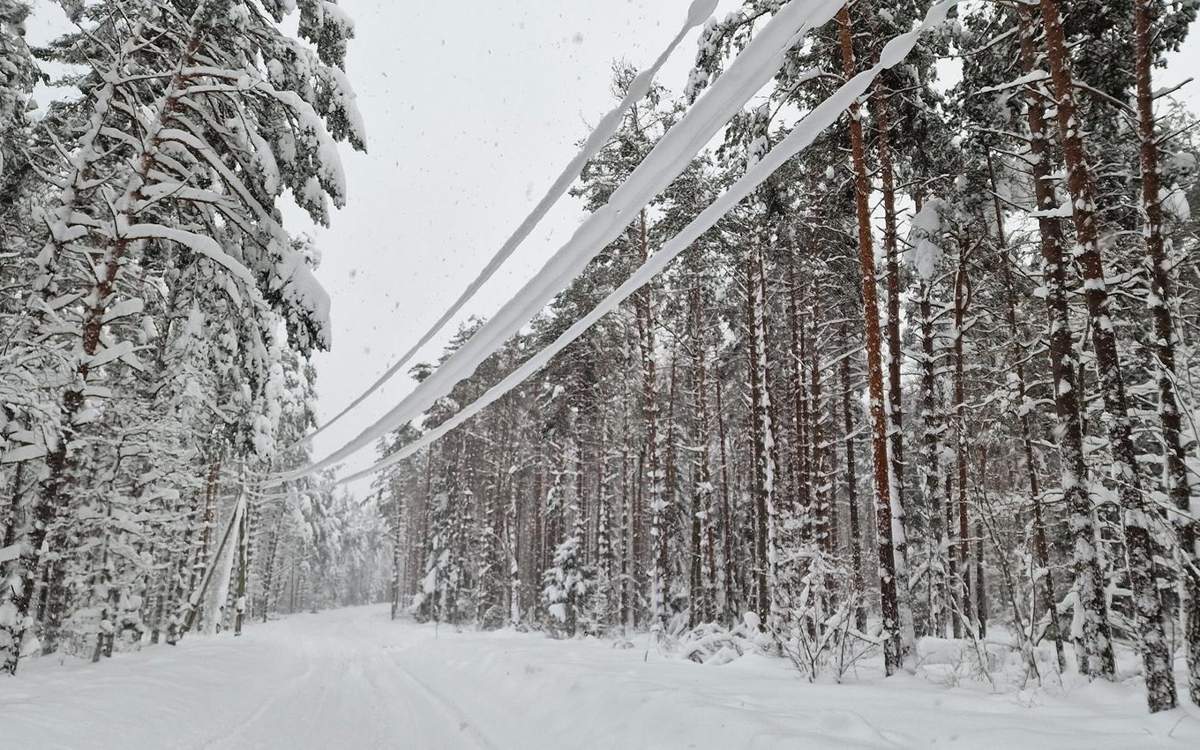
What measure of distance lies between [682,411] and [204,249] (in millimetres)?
21872

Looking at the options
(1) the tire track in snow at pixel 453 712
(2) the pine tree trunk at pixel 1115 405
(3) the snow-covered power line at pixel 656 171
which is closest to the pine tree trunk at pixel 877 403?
(2) the pine tree trunk at pixel 1115 405

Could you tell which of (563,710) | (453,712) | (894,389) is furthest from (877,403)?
(453,712)

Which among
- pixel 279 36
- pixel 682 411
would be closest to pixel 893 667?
pixel 279 36

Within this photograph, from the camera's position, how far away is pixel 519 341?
25.8m

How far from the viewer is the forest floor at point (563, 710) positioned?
4.03 metres

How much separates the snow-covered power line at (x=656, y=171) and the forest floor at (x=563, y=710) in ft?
12.4

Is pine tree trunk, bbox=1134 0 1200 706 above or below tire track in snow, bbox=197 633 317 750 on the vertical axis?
above

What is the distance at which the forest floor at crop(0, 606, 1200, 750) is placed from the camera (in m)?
4.03

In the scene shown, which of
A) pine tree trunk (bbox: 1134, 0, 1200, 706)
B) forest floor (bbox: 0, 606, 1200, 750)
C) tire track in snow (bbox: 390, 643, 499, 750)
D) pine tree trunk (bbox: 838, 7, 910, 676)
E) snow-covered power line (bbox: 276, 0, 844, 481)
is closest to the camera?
snow-covered power line (bbox: 276, 0, 844, 481)

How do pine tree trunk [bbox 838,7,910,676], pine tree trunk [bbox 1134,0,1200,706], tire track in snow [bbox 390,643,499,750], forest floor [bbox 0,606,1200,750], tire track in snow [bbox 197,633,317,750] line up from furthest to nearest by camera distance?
pine tree trunk [bbox 838,7,910,676]
tire track in snow [bbox 390,643,499,750]
tire track in snow [bbox 197,633,317,750]
pine tree trunk [bbox 1134,0,1200,706]
forest floor [bbox 0,606,1200,750]

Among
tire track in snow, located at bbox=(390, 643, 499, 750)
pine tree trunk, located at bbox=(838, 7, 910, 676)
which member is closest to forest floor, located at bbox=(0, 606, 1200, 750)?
tire track in snow, located at bbox=(390, 643, 499, 750)

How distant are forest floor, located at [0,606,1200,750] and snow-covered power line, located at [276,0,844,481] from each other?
3778 mm

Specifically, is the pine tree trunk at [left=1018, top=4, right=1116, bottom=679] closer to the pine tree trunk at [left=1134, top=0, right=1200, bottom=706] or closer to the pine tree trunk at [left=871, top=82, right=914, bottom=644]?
the pine tree trunk at [left=1134, top=0, right=1200, bottom=706]

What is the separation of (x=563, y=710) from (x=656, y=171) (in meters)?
6.76
